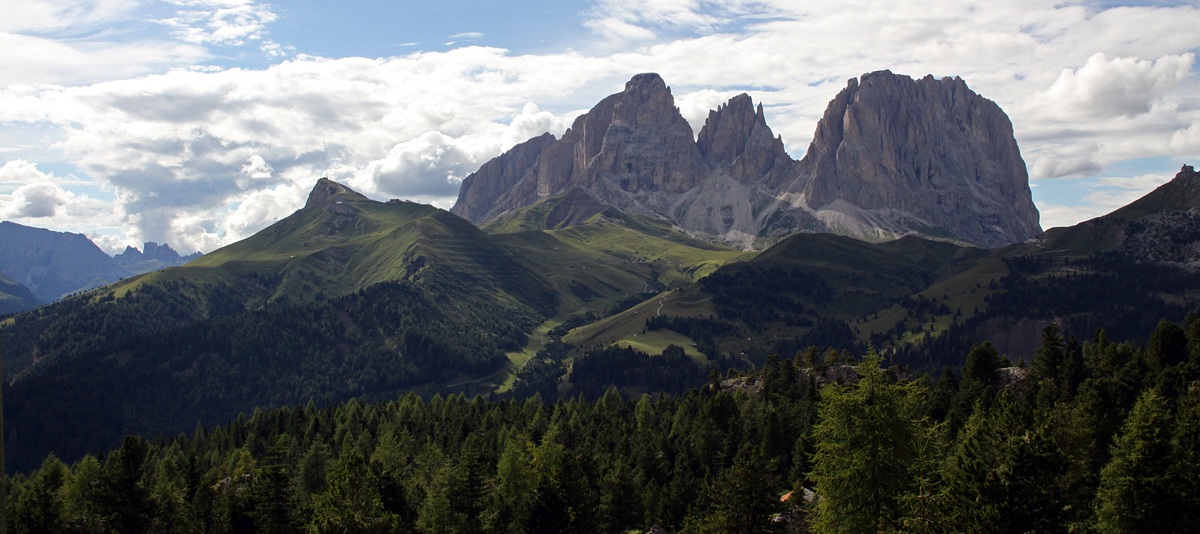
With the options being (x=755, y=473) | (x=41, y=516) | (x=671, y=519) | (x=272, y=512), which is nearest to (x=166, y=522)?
(x=41, y=516)

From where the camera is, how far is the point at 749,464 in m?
75.4

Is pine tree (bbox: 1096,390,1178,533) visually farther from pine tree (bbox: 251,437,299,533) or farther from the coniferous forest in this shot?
pine tree (bbox: 251,437,299,533)

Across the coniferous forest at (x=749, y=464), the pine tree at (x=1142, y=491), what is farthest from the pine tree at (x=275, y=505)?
the pine tree at (x=1142, y=491)

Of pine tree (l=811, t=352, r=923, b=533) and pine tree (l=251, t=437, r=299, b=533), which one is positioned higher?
pine tree (l=811, t=352, r=923, b=533)

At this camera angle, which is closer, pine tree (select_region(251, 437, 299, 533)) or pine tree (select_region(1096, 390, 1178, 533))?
pine tree (select_region(1096, 390, 1178, 533))

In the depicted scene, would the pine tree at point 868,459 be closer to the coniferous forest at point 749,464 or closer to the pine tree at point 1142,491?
the coniferous forest at point 749,464

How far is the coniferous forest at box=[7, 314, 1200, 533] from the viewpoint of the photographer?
51.2 m

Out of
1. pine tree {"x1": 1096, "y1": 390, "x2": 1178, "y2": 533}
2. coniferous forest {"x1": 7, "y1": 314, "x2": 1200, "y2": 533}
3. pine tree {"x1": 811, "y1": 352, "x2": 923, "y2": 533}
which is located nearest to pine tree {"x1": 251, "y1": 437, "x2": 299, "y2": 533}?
coniferous forest {"x1": 7, "y1": 314, "x2": 1200, "y2": 533}

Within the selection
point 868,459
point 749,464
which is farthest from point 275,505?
point 868,459

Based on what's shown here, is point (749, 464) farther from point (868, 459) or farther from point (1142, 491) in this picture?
point (1142, 491)

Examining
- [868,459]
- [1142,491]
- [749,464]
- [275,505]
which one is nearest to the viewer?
[868,459]

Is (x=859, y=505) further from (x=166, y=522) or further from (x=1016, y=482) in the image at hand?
(x=166, y=522)

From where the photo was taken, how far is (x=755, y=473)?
7344cm

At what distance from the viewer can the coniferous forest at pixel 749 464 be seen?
5116 centimetres
